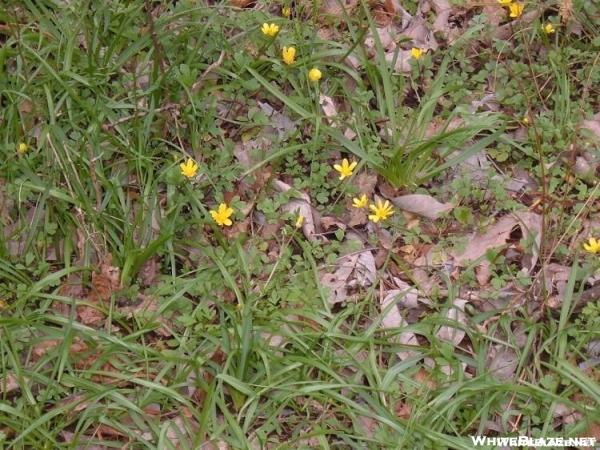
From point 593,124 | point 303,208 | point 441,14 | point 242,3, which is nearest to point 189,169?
point 303,208

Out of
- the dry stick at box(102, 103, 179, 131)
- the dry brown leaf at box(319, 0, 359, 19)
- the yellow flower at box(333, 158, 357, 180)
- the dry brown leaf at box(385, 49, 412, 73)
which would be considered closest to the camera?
the yellow flower at box(333, 158, 357, 180)

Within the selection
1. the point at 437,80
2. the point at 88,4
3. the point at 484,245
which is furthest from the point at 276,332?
the point at 88,4

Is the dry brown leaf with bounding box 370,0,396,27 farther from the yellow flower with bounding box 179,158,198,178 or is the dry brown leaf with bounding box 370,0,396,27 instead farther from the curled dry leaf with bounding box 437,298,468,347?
the curled dry leaf with bounding box 437,298,468,347

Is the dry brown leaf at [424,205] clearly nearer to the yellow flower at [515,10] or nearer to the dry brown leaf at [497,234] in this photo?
the dry brown leaf at [497,234]

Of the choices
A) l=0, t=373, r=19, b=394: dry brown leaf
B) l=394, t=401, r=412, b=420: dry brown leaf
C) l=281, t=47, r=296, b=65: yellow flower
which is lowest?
l=394, t=401, r=412, b=420: dry brown leaf

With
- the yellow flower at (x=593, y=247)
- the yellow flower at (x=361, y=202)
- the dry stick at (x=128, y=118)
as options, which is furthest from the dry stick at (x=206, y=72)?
the yellow flower at (x=593, y=247)

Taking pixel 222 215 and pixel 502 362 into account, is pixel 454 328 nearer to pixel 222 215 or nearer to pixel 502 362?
pixel 502 362

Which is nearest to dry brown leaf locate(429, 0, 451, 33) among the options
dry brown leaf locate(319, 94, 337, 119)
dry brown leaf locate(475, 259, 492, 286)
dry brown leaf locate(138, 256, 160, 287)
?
dry brown leaf locate(319, 94, 337, 119)

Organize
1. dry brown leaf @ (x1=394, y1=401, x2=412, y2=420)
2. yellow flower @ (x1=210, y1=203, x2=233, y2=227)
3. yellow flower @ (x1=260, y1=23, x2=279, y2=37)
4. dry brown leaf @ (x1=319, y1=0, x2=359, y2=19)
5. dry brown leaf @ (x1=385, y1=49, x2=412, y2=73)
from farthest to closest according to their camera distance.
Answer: dry brown leaf @ (x1=319, y1=0, x2=359, y2=19) < dry brown leaf @ (x1=385, y1=49, x2=412, y2=73) < yellow flower @ (x1=260, y1=23, x2=279, y2=37) < yellow flower @ (x1=210, y1=203, x2=233, y2=227) < dry brown leaf @ (x1=394, y1=401, x2=412, y2=420)
